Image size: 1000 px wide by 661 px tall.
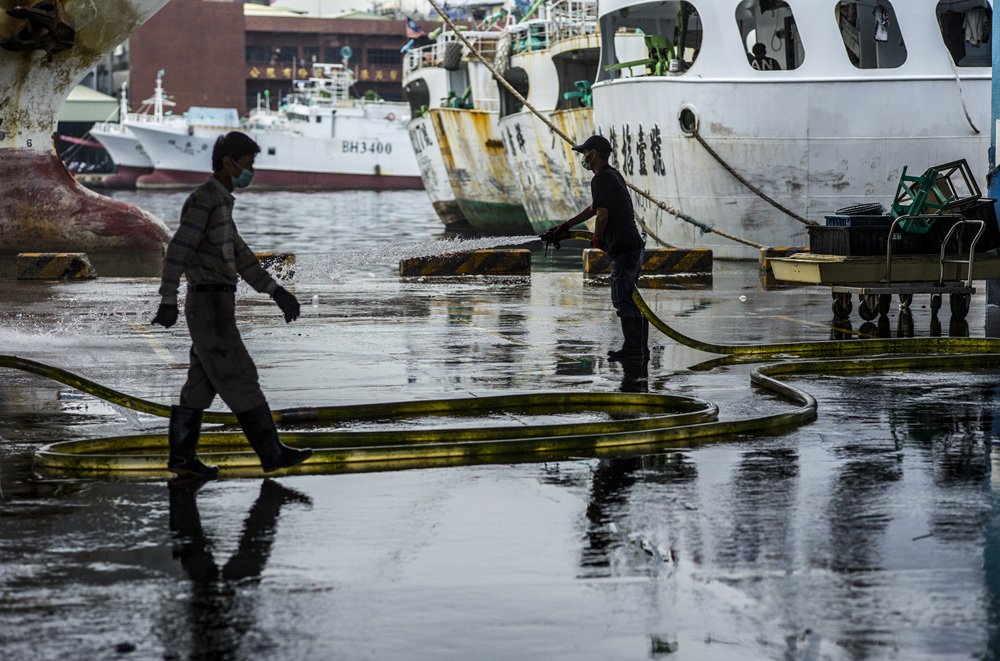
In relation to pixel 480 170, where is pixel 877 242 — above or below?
below

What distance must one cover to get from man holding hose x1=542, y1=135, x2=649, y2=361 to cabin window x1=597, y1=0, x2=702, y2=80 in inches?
613

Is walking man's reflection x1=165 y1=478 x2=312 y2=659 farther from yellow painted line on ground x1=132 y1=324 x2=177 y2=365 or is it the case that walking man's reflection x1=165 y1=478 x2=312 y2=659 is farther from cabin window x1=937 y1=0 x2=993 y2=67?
cabin window x1=937 y1=0 x2=993 y2=67

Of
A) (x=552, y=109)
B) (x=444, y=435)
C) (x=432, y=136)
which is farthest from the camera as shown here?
(x=432, y=136)

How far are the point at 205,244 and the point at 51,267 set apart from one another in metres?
16.0

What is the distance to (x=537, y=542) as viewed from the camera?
659 centimetres

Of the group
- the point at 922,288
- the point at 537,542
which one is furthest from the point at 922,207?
the point at 537,542

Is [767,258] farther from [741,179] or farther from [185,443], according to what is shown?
[185,443]

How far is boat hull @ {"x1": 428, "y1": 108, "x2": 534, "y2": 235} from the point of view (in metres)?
50.7

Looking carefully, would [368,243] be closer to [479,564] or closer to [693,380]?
[693,380]

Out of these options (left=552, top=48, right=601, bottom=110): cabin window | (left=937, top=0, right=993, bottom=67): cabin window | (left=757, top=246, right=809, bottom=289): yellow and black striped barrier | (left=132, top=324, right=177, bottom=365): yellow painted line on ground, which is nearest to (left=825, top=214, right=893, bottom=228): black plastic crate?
(left=757, top=246, right=809, bottom=289): yellow and black striped barrier

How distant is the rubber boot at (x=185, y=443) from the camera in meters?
7.96

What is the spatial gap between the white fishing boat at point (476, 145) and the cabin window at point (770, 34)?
68.4 feet

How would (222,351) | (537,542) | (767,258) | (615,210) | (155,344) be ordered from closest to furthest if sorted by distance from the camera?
(537,542)
(222,351)
(615,210)
(155,344)
(767,258)

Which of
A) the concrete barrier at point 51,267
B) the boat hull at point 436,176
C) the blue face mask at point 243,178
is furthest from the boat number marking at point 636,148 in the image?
the boat hull at point 436,176
